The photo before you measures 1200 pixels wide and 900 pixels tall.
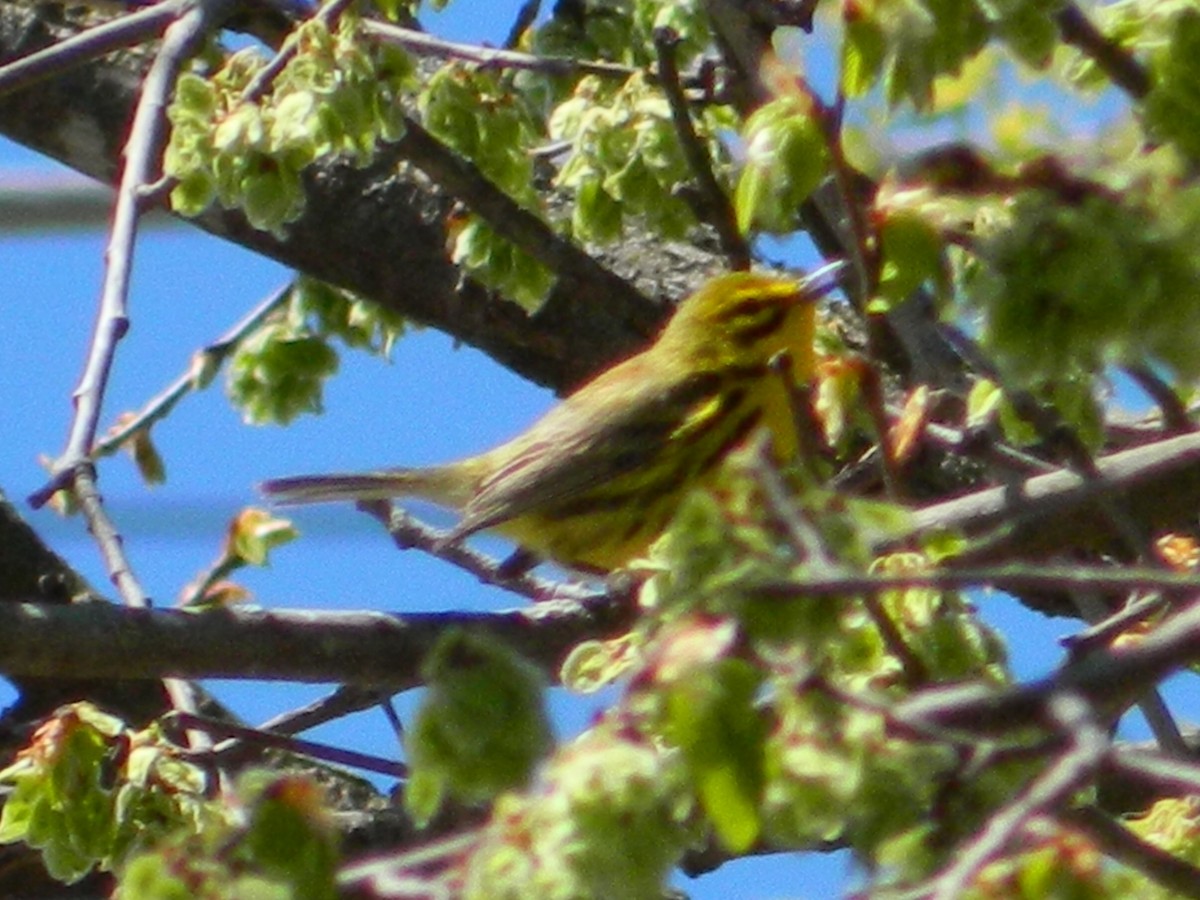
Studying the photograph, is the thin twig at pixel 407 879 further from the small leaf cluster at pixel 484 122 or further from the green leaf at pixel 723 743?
the small leaf cluster at pixel 484 122

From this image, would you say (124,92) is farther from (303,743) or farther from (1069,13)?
(1069,13)

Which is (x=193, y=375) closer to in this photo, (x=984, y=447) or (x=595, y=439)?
(x=595, y=439)

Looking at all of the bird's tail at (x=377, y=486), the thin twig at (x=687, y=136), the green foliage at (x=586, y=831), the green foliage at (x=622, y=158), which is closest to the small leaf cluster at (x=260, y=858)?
the green foliage at (x=586, y=831)

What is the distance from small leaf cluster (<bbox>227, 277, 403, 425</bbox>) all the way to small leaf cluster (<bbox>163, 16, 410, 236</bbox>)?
A: 139 cm

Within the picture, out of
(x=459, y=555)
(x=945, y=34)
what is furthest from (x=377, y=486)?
(x=945, y=34)

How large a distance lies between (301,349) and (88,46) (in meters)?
1.45

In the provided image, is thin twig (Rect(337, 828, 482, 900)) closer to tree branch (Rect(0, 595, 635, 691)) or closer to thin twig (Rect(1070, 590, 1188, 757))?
tree branch (Rect(0, 595, 635, 691))

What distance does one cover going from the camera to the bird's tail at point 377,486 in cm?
574

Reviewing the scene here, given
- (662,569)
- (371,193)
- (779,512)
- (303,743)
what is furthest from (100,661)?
(371,193)

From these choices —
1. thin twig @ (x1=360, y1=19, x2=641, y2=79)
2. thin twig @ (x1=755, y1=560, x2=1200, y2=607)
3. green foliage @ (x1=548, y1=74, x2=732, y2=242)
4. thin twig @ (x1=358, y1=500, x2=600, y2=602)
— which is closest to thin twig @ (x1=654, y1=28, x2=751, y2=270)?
green foliage @ (x1=548, y1=74, x2=732, y2=242)

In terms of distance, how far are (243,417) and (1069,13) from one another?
3113 mm

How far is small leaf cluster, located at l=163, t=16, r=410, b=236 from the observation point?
137 inches

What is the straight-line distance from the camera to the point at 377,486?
19.2 feet

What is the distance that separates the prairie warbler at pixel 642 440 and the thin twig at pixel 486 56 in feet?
3.38
